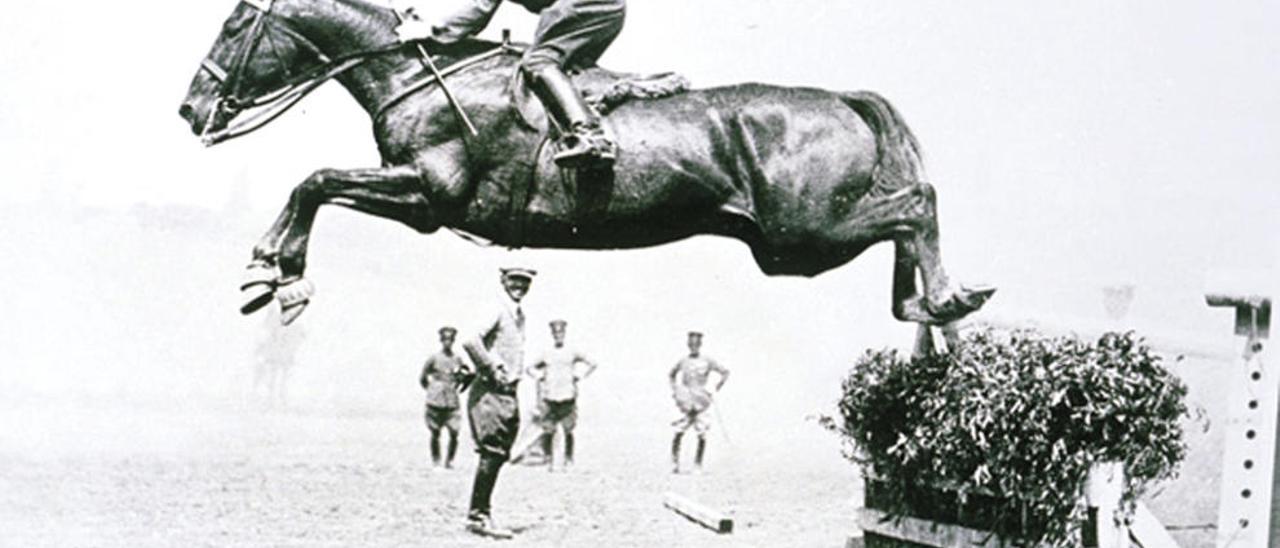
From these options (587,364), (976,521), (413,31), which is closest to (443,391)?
(587,364)

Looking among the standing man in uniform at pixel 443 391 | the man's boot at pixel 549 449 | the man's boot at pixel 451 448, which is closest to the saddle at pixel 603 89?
the standing man in uniform at pixel 443 391

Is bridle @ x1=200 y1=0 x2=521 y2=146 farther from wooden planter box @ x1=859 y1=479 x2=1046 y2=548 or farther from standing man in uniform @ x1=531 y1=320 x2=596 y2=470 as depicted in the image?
Answer: standing man in uniform @ x1=531 y1=320 x2=596 y2=470

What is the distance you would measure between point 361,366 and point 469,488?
0.74 meters

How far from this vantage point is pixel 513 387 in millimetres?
4363

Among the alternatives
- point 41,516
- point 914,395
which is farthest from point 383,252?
point 914,395

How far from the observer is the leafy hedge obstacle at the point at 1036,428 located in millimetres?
3912

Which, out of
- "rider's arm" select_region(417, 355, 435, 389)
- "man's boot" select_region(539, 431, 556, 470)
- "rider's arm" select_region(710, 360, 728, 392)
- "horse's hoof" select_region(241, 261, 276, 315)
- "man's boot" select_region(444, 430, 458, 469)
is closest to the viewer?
"horse's hoof" select_region(241, 261, 276, 315)

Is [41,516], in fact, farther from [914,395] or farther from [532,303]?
[914,395]

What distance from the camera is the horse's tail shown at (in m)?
4.20

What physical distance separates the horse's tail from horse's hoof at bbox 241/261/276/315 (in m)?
1.58

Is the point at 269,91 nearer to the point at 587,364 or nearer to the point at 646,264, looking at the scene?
the point at 646,264

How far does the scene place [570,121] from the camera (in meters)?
3.83

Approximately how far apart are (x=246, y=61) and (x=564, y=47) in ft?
2.66

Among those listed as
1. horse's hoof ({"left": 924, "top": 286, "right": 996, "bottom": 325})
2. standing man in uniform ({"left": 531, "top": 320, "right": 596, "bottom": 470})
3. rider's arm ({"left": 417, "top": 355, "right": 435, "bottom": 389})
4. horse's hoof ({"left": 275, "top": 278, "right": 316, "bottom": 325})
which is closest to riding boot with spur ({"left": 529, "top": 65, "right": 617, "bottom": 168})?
horse's hoof ({"left": 275, "top": 278, "right": 316, "bottom": 325})
